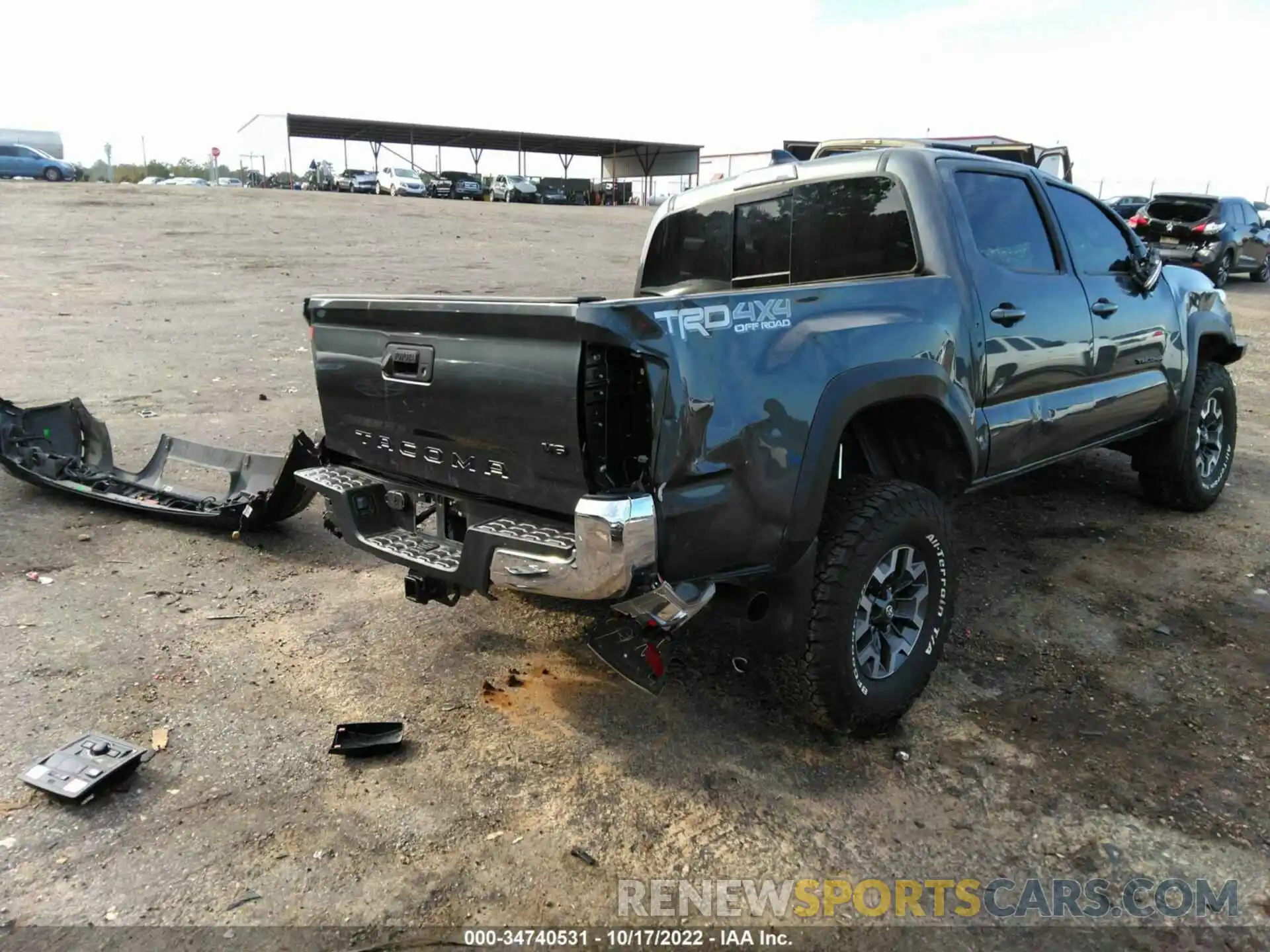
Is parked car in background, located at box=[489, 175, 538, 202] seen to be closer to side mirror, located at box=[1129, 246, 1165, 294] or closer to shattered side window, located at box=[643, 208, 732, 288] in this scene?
shattered side window, located at box=[643, 208, 732, 288]

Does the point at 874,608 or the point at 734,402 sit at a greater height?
the point at 734,402

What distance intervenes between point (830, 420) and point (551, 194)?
139ft

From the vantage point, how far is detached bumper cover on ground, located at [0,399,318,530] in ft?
16.2

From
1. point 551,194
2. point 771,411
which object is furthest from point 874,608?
point 551,194

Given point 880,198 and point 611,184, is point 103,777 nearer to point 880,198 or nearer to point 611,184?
point 880,198

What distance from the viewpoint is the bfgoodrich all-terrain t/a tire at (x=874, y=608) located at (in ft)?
9.91

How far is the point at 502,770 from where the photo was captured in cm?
303

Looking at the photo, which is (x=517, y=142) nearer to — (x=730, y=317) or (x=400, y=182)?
(x=400, y=182)

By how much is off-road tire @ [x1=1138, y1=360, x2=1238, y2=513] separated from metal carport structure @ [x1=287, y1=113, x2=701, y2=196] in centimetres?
4498

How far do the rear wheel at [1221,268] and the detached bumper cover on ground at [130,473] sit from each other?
19.8 metres

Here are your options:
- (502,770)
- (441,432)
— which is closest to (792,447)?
(441,432)

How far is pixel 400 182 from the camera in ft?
123

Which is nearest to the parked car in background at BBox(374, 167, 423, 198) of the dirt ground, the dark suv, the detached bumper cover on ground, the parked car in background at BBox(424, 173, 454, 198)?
the parked car in background at BBox(424, 173, 454, 198)

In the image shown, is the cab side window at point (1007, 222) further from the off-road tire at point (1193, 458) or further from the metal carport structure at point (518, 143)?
the metal carport structure at point (518, 143)
